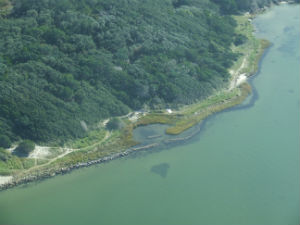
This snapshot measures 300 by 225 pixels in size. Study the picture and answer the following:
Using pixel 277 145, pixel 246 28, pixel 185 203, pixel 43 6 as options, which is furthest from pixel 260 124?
pixel 43 6

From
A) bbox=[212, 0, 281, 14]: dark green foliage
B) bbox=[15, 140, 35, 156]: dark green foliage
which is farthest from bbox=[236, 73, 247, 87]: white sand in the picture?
bbox=[15, 140, 35, 156]: dark green foliage

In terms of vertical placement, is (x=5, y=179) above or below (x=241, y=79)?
below

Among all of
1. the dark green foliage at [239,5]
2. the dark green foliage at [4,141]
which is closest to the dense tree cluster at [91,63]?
the dark green foliage at [4,141]

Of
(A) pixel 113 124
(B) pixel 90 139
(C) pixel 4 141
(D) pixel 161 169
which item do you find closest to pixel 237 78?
(A) pixel 113 124

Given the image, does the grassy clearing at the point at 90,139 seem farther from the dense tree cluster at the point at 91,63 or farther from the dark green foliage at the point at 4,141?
the dark green foliage at the point at 4,141

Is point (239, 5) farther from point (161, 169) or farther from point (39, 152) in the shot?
point (39, 152)

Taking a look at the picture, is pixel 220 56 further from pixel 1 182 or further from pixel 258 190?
pixel 1 182
